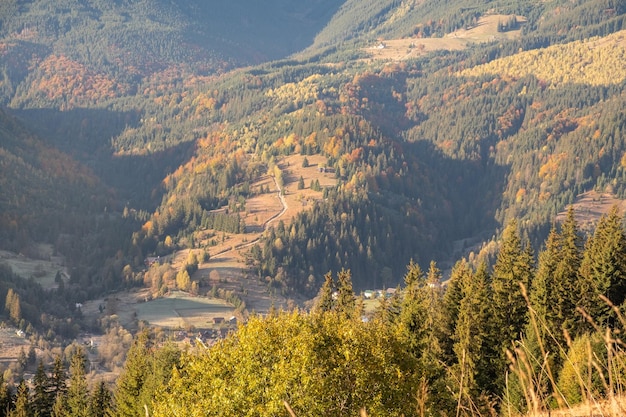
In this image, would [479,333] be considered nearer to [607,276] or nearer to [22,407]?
[607,276]

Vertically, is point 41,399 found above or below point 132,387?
below

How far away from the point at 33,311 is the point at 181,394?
170493 millimetres

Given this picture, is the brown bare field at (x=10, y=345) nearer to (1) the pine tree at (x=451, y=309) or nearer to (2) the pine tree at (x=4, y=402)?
(2) the pine tree at (x=4, y=402)

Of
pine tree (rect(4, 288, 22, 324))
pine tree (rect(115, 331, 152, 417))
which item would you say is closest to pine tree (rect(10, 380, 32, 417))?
pine tree (rect(115, 331, 152, 417))

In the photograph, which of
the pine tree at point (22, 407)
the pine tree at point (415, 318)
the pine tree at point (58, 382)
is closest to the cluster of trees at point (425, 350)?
the pine tree at point (415, 318)

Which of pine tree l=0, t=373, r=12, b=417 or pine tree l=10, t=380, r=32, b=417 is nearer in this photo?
pine tree l=10, t=380, r=32, b=417

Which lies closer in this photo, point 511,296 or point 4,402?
point 511,296

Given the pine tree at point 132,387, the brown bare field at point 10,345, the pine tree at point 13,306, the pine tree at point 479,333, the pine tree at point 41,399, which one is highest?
the pine tree at point 479,333

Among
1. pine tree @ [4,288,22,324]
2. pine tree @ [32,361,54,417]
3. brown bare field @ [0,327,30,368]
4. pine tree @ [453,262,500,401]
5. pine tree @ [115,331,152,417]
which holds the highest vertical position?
pine tree @ [453,262,500,401]

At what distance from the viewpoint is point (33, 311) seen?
197125mm

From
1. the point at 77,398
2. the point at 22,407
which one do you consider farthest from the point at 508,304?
the point at 22,407

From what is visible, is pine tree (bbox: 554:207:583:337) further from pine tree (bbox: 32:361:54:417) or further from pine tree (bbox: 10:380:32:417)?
pine tree (bbox: 32:361:54:417)

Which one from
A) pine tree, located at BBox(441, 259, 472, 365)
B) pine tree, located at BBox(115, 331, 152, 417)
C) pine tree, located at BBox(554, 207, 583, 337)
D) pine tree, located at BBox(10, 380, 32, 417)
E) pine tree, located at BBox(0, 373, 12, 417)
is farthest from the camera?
pine tree, located at BBox(0, 373, 12, 417)

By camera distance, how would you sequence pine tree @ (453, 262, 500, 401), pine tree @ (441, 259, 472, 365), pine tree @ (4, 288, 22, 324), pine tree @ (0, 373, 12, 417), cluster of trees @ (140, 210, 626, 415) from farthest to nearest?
pine tree @ (4, 288, 22, 324) < pine tree @ (0, 373, 12, 417) < pine tree @ (441, 259, 472, 365) < pine tree @ (453, 262, 500, 401) < cluster of trees @ (140, 210, 626, 415)
